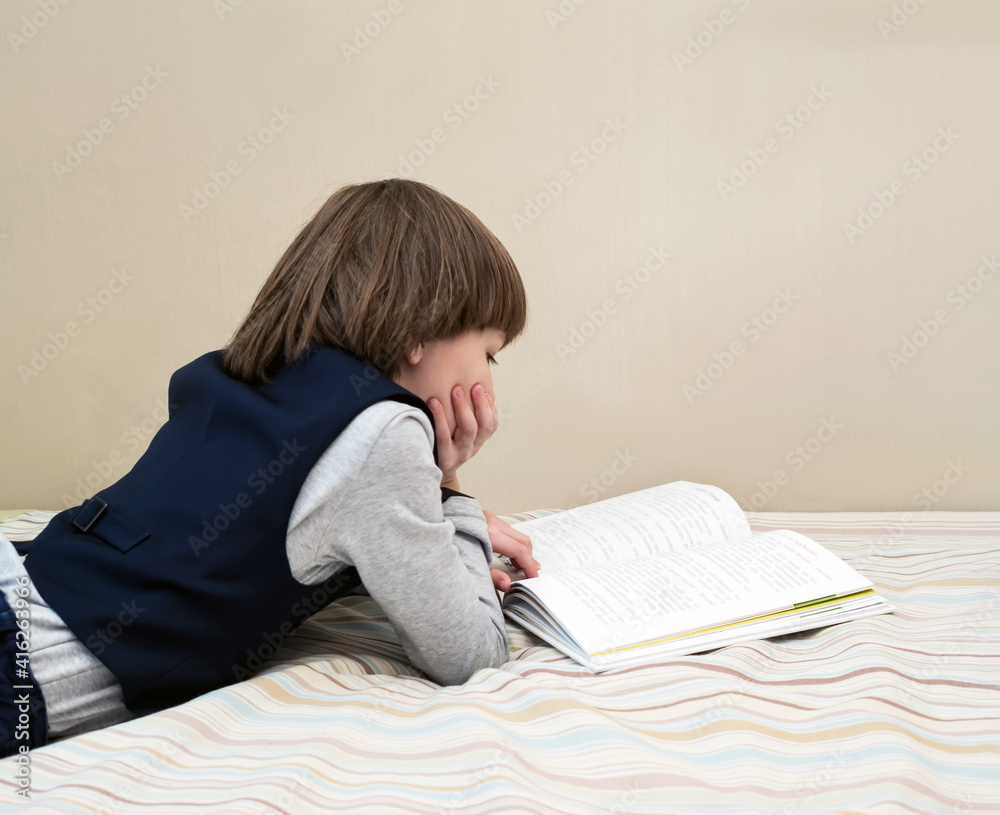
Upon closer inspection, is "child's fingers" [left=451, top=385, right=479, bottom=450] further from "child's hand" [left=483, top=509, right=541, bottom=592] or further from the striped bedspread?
the striped bedspread

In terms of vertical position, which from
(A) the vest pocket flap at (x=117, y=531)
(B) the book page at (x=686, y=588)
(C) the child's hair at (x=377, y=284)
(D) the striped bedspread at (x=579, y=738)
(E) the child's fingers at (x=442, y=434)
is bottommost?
(D) the striped bedspread at (x=579, y=738)

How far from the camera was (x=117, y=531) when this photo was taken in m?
0.65

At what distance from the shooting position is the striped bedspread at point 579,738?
1.64 feet

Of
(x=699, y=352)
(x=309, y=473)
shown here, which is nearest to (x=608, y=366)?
(x=699, y=352)

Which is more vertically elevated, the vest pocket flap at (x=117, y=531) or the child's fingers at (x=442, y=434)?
the child's fingers at (x=442, y=434)

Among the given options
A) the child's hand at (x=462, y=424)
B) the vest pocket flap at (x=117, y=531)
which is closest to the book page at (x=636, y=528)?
the child's hand at (x=462, y=424)

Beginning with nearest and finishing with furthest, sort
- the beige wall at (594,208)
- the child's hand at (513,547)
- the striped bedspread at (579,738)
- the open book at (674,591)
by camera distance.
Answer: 1. the striped bedspread at (579,738)
2. the open book at (674,591)
3. the child's hand at (513,547)
4. the beige wall at (594,208)

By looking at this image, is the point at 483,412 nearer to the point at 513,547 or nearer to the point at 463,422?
the point at 463,422

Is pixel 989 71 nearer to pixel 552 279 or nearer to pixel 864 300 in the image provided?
pixel 864 300

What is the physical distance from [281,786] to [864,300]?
1.13 meters

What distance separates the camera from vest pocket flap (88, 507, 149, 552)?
25.4 inches

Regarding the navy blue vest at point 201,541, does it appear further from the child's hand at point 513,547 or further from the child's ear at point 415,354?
the child's hand at point 513,547

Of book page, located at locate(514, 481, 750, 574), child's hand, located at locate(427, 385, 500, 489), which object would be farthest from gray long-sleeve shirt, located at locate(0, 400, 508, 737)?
book page, located at locate(514, 481, 750, 574)

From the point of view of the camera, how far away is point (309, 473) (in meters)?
0.64
